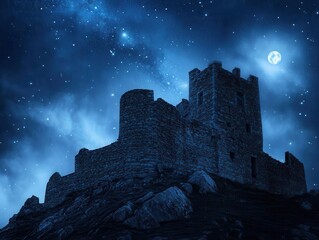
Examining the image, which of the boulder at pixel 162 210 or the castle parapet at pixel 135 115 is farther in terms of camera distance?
the castle parapet at pixel 135 115

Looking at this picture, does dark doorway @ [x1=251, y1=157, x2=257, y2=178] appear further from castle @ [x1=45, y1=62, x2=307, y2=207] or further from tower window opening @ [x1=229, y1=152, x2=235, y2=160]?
tower window opening @ [x1=229, y1=152, x2=235, y2=160]

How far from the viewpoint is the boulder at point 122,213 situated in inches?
742

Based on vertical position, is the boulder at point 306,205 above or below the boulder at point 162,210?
above

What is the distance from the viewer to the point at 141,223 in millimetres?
18078

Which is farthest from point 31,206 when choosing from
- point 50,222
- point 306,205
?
point 306,205

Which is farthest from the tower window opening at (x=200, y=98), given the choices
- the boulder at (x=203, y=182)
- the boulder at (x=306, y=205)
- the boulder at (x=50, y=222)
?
the boulder at (x=50, y=222)

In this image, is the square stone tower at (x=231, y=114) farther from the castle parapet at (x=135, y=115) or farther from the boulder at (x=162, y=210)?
the boulder at (x=162, y=210)

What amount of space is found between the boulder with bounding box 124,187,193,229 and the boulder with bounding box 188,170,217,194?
103 inches

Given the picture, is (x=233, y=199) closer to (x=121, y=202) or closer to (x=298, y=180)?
(x=121, y=202)

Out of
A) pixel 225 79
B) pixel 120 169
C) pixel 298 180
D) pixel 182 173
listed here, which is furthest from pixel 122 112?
pixel 298 180

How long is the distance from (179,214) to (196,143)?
1032cm

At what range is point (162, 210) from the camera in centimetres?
1889

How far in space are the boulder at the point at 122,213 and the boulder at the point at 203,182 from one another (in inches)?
182

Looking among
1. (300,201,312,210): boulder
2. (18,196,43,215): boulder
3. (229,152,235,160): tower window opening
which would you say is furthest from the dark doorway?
(18,196,43,215): boulder
